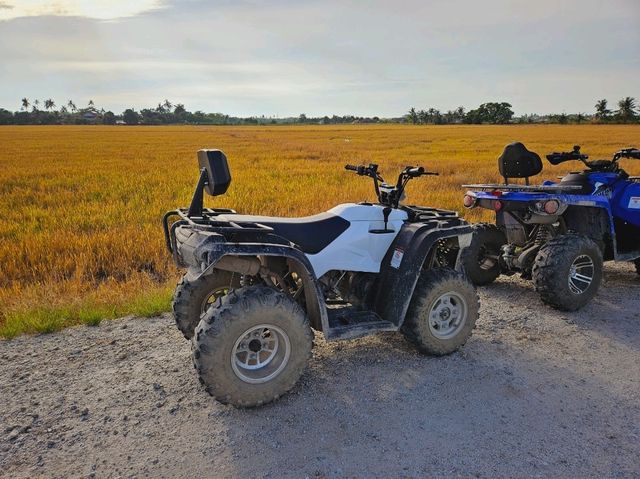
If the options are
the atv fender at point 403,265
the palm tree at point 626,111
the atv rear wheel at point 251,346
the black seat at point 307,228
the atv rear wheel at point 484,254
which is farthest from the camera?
the palm tree at point 626,111

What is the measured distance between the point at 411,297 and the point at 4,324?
3556mm

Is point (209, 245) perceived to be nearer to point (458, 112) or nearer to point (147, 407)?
point (147, 407)

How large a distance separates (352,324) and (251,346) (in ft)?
2.64

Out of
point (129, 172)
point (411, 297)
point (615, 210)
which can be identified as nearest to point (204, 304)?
point (411, 297)

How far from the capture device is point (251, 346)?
11.1 ft

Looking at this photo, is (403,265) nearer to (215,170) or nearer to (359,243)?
(359,243)

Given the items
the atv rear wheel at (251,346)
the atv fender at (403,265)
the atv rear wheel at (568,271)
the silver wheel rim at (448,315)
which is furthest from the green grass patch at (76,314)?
the atv rear wheel at (568,271)

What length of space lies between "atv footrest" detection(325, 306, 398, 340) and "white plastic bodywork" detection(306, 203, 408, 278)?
1.13 ft

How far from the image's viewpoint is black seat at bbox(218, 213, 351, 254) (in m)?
3.64

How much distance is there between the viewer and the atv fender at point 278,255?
3.19 m

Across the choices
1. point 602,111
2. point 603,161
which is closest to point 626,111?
point 602,111

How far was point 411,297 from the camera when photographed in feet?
13.1

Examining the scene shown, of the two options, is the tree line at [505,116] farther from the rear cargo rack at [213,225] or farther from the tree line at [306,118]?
the rear cargo rack at [213,225]

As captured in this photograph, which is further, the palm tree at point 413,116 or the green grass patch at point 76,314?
the palm tree at point 413,116
